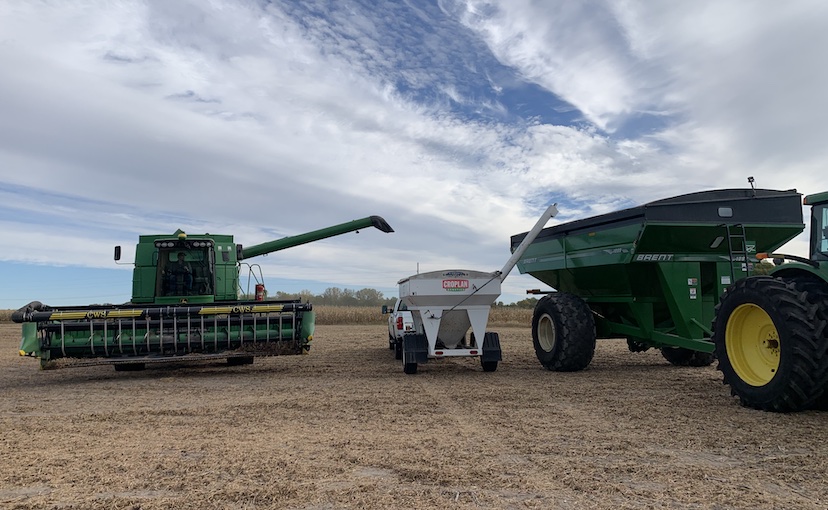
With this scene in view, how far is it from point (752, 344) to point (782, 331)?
2.71 ft

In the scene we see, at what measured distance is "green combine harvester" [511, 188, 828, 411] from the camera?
5.78 meters

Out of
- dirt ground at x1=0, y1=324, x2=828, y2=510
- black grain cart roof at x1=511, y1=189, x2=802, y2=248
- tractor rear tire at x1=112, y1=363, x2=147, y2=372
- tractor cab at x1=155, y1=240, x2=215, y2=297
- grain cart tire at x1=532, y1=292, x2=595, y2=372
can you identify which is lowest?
tractor rear tire at x1=112, y1=363, x2=147, y2=372

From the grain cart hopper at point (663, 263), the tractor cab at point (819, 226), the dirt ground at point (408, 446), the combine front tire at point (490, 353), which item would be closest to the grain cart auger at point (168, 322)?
the dirt ground at point (408, 446)

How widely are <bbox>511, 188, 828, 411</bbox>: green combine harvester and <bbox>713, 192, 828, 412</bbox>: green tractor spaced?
11 millimetres

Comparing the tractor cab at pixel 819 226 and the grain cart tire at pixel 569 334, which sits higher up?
the tractor cab at pixel 819 226

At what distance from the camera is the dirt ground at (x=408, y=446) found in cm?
369

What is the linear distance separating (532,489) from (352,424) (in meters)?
2.49

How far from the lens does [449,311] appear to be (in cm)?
1015

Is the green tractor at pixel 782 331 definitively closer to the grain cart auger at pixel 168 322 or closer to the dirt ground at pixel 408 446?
the dirt ground at pixel 408 446

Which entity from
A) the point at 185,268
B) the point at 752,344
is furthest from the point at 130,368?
the point at 752,344

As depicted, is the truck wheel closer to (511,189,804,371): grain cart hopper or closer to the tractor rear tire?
(511,189,804,371): grain cart hopper

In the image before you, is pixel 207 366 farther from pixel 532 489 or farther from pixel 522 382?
pixel 532 489

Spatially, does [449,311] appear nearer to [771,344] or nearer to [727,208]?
[727,208]

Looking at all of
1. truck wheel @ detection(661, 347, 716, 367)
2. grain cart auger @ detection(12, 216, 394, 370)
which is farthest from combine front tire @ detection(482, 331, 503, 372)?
truck wheel @ detection(661, 347, 716, 367)
